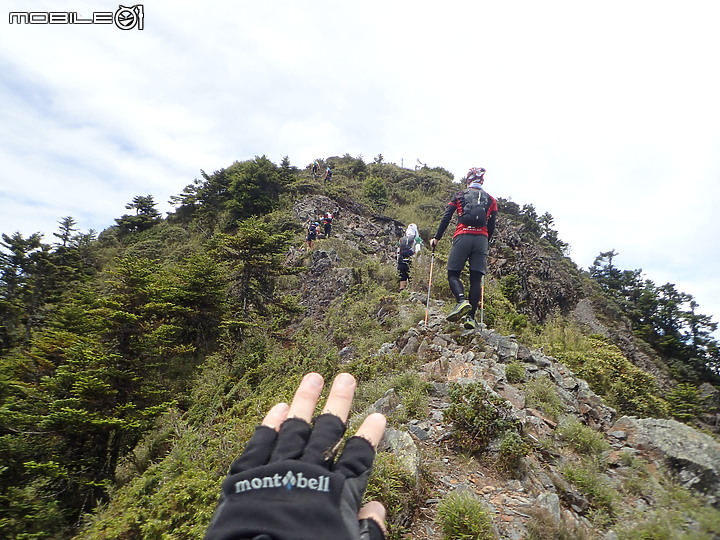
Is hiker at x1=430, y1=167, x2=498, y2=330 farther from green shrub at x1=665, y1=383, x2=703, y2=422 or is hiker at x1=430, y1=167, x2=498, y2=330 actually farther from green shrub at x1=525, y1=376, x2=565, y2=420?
green shrub at x1=665, y1=383, x2=703, y2=422

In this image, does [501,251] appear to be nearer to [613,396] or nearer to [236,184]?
[613,396]

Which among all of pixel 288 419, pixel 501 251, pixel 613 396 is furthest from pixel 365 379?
pixel 501 251

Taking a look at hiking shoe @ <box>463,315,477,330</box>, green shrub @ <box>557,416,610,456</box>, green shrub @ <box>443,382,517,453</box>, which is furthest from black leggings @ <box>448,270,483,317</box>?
green shrub @ <box>557,416,610,456</box>

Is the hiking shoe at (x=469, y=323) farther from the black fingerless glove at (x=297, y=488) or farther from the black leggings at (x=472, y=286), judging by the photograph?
the black fingerless glove at (x=297, y=488)

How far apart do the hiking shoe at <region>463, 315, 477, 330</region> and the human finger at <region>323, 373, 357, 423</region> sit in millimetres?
4569

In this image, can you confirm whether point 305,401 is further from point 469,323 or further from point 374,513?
point 469,323

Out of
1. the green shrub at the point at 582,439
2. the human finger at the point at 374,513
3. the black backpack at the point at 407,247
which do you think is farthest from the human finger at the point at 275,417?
the black backpack at the point at 407,247

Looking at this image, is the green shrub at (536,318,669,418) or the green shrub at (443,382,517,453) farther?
the green shrub at (536,318,669,418)

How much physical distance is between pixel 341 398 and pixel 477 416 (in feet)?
9.47

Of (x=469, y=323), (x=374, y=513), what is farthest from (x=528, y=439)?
(x=374, y=513)

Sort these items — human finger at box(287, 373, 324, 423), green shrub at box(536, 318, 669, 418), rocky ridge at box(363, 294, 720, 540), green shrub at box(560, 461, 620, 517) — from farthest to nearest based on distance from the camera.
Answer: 1. green shrub at box(536, 318, 669, 418)
2. green shrub at box(560, 461, 620, 517)
3. rocky ridge at box(363, 294, 720, 540)
4. human finger at box(287, 373, 324, 423)

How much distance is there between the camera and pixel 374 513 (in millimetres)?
1431

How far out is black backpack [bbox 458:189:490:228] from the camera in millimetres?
5715

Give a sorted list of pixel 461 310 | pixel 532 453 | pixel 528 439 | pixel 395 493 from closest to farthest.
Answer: pixel 395 493 → pixel 532 453 → pixel 528 439 → pixel 461 310
